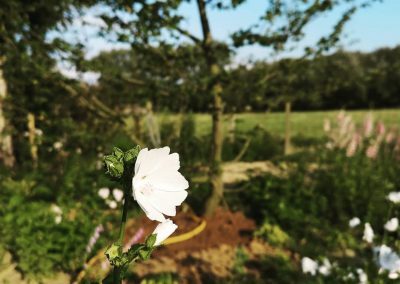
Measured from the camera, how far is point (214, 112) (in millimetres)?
4766

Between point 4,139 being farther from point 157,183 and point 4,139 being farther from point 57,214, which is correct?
point 157,183

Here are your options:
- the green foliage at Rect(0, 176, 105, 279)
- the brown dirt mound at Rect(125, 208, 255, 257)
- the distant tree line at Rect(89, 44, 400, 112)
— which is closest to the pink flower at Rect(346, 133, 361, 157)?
the distant tree line at Rect(89, 44, 400, 112)

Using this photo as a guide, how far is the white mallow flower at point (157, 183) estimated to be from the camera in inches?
40.3

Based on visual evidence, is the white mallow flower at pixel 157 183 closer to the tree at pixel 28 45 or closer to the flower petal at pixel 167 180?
the flower petal at pixel 167 180

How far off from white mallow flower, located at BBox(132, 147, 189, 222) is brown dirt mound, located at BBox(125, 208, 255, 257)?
132 inches

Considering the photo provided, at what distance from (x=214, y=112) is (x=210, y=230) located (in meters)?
1.25

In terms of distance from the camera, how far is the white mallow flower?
40.3 inches

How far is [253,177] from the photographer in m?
5.81

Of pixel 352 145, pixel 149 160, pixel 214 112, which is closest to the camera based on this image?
pixel 149 160

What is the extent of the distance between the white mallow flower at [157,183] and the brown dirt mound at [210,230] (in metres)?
3.35

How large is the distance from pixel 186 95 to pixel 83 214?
5.19ft

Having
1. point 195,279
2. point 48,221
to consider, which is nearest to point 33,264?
point 48,221

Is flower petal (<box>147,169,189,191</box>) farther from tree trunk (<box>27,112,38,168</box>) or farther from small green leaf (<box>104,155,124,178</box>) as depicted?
tree trunk (<box>27,112,38,168</box>)

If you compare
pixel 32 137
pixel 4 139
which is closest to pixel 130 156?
pixel 32 137
